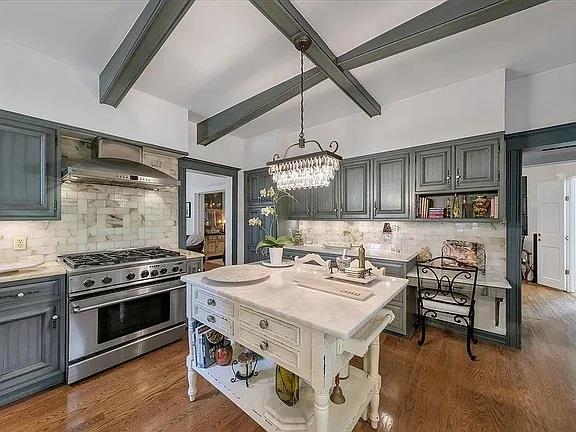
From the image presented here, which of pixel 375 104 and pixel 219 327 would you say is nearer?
pixel 219 327

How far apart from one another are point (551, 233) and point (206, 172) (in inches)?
261

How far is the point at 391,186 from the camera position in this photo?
11.2 ft

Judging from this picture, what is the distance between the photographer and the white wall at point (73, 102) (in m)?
2.24

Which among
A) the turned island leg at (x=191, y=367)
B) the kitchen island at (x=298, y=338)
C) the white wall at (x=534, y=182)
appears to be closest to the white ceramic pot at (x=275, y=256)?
the kitchen island at (x=298, y=338)

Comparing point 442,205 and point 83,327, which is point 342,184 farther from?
point 83,327

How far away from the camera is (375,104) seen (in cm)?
345

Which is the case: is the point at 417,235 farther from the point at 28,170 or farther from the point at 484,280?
the point at 28,170

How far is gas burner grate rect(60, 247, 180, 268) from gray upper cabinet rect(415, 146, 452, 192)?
304cm

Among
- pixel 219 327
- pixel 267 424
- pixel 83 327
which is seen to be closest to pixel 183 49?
pixel 219 327

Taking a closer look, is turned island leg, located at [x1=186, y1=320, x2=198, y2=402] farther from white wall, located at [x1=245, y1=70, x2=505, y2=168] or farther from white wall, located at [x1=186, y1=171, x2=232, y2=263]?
white wall, located at [x1=245, y1=70, x2=505, y2=168]

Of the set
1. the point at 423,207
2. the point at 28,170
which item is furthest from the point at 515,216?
the point at 28,170

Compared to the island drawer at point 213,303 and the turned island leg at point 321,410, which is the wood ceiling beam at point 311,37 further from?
the turned island leg at point 321,410

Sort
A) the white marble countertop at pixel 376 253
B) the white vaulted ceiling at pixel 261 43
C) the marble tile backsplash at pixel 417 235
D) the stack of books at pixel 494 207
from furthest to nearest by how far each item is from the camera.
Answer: the white marble countertop at pixel 376 253
the marble tile backsplash at pixel 417 235
the stack of books at pixel 494 207
the white vaulted ceiling at pixel 261 43

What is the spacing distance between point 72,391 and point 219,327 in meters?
1.53
